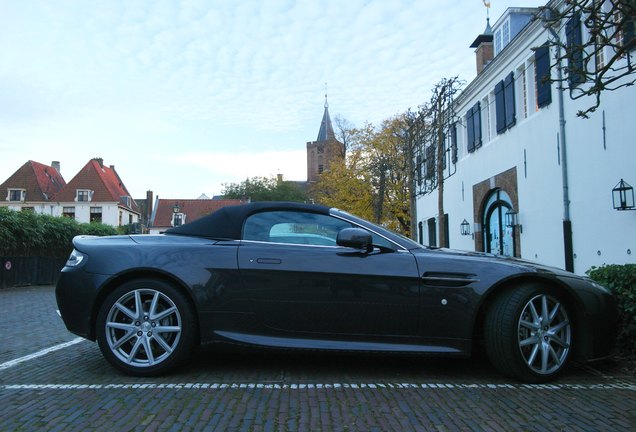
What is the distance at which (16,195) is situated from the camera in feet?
211

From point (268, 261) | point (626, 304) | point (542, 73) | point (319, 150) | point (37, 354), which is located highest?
point (319, 150)

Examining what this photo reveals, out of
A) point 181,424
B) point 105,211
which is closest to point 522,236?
point 181,424

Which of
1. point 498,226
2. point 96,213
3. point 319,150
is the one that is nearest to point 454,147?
point 498,226

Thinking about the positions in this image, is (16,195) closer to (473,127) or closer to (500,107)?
(473,127)

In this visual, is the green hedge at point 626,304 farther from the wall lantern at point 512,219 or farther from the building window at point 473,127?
the building window at point 473,127

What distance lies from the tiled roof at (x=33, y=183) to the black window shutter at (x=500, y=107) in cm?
6240

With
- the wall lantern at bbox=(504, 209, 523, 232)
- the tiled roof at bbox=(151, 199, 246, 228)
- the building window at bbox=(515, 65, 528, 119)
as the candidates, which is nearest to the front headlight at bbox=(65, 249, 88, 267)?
the wall lantern at bbox=(504, 209, 523, 232)

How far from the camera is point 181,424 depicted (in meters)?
2.93

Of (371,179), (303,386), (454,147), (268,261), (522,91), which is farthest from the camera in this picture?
(371,179)

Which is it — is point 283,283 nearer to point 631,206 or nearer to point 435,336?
point 435,336

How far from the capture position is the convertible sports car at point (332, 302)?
3836 mm

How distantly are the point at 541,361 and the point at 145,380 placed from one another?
304 centimetres

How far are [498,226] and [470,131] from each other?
499 centimetres

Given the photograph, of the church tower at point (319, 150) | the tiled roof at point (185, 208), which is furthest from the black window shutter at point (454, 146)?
the tiled roof at point (185, 208)
